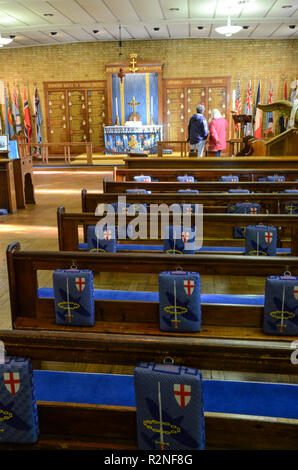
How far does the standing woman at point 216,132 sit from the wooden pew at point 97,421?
785 cm

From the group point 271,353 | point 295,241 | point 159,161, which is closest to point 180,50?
point 159,161

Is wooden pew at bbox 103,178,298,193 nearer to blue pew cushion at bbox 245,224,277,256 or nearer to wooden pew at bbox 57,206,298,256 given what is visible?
wooden pew at bbox 57,206,298,256

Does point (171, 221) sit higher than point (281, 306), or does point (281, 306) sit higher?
point (171, 221)

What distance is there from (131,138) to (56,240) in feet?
27.4

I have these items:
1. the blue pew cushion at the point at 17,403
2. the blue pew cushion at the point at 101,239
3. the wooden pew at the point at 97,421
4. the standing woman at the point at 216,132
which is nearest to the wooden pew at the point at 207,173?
the standing woman at the point at 216,132

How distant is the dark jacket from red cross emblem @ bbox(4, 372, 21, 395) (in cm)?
749

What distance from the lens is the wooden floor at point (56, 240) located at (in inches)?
97.7

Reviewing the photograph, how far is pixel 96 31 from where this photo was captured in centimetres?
1196

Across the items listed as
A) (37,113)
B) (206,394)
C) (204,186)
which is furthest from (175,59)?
(206,394)

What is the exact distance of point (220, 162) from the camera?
23.3 ft

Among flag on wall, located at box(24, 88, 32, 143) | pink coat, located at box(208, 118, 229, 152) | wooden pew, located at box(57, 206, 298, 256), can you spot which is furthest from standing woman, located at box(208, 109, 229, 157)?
flag on wall, located at box(24, 88, 32, 143)

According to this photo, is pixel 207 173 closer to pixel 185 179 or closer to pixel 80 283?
pixel 185 179
